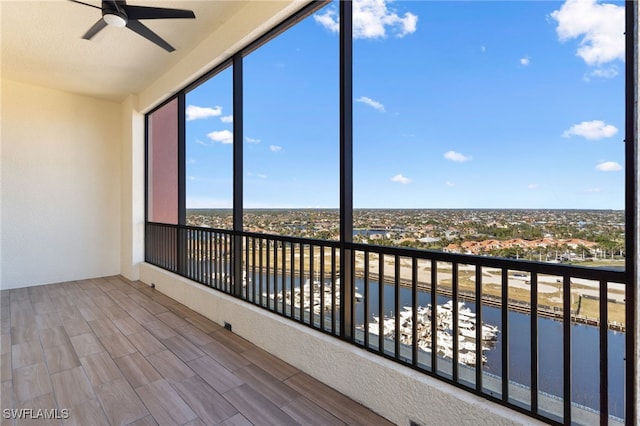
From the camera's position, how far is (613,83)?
4.14 ft

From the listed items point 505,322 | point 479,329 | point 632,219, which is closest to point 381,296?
point 479,329

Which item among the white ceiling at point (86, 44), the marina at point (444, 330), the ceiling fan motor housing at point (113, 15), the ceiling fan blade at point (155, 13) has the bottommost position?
the marina at point (444, 330)

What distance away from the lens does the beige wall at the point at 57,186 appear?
4309mm

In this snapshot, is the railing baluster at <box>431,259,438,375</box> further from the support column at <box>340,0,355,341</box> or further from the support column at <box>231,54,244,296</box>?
the support column at <box>231,54,244,296</box>

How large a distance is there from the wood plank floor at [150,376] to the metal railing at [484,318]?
0.43 meters

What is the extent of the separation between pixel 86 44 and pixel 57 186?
2.51 meters

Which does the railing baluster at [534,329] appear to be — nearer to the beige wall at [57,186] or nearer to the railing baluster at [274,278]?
the railing baluster at [274,278]

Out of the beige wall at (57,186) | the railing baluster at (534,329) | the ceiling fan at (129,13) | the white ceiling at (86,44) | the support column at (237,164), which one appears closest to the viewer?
the railing baluster at (534,329)

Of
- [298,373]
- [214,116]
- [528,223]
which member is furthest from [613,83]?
[214,116]

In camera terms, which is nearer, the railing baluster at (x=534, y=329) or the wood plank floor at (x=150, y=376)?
the railing baluster at (x=534, y=329)

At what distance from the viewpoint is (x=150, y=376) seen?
210cm

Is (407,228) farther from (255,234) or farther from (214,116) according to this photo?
(214,116)

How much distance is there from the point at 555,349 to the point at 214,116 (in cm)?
437

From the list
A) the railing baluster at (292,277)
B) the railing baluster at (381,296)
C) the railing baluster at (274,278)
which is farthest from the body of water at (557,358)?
the railing baluster at (274,278)
